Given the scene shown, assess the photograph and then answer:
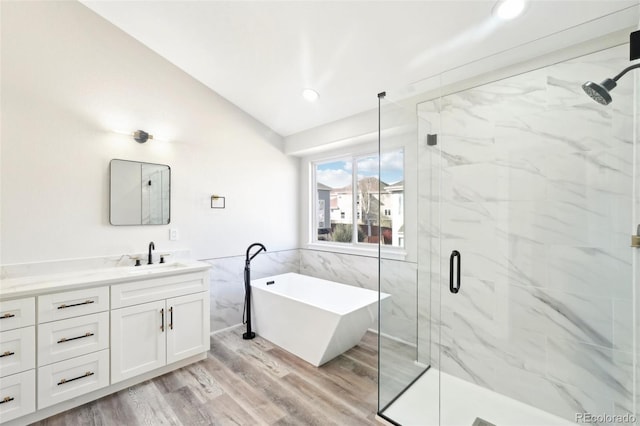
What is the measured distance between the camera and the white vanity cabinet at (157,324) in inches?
83.7

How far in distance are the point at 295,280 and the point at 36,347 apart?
2.32 m

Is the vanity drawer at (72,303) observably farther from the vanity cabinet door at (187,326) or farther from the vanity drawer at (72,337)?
the vanity cabinet door at (187,326)

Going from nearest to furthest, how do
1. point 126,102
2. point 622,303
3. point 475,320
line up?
point 622,303 < point 475,320 < point 126,102

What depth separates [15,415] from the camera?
172cm

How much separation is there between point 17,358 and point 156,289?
83cm

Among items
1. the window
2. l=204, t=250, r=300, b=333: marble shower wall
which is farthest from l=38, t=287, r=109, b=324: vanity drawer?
the window

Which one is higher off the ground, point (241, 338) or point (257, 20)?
point (257, 20)

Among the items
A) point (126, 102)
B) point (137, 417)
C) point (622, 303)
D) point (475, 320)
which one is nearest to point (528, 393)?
point (475, 320)

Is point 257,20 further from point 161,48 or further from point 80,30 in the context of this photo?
point 80,30

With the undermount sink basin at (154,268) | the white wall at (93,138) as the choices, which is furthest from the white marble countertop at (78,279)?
the white wall at (93,138)

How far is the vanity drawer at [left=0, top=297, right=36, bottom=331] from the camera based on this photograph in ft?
5.60

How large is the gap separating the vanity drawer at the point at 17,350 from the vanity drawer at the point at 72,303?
3.9 inches

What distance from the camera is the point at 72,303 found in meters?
1.95

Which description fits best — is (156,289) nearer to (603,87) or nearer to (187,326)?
(187,326)
